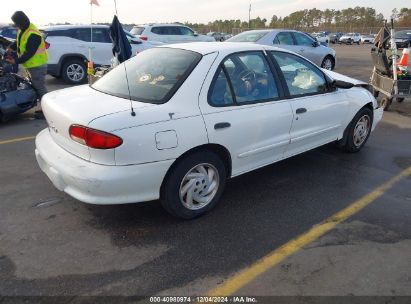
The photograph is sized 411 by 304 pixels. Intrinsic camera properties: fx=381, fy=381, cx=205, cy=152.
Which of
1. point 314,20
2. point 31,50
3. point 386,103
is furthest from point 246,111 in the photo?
point 314,20

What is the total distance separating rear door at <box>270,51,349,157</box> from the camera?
4184 mm

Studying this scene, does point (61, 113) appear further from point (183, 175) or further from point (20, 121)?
point (20, 121)

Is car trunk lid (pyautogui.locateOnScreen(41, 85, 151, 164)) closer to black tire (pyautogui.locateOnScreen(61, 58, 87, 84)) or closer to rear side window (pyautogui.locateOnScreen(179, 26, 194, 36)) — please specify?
black tire (pyautogui.locateOnScreen(61, 58, 87, 84))

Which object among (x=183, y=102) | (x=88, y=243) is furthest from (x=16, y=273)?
(x=183, y=102)

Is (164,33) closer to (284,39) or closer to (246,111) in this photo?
(284,39)

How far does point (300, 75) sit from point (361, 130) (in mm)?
1582

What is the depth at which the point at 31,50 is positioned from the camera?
21.9 feet

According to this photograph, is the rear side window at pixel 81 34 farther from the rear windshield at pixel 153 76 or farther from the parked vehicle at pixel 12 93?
the rear windshield at pixel 153 76

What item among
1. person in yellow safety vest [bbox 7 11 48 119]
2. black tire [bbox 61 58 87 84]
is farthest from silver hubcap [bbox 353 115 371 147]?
black tire [bbox 61 58 87 84]

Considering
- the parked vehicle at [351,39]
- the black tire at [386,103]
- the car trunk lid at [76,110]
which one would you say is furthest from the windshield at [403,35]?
the car trunk lid at [76,110]

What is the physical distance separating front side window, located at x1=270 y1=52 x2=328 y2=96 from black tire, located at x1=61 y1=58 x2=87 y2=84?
829 cm

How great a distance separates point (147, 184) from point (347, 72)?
44.1ft

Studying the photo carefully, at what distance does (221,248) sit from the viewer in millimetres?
3127

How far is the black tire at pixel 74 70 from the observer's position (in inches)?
429
